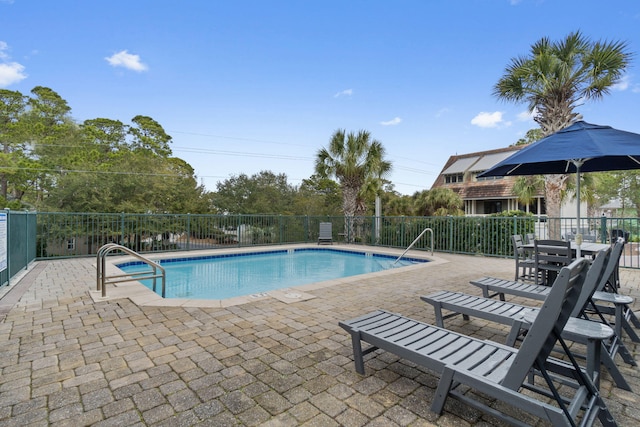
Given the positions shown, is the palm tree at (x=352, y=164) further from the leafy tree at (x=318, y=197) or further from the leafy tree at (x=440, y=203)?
the leafy tree at (x=318, y=197)

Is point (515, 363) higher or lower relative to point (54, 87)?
lower

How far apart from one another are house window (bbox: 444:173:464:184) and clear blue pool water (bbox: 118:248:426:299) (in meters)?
17.3

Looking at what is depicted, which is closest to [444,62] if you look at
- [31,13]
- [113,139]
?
[31,13]

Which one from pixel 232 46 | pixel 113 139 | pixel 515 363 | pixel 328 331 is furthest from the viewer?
pixel 113 139

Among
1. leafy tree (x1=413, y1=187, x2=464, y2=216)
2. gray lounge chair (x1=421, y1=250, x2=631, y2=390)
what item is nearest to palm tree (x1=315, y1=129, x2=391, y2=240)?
leafy tree (x1=413, y1=187, x2=464, y2=216)

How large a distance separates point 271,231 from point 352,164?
15.2ft

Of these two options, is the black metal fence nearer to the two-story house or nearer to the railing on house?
the railing on house

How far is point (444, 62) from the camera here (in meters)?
12.3

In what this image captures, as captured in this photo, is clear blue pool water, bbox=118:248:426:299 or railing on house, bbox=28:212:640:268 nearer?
clear blue pool water, bbox=118:248:426:299

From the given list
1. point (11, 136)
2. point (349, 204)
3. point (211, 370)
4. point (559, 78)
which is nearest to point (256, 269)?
point (349, 204)

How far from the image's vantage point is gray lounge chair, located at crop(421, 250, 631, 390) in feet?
5.73

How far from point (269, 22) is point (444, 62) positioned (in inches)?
272

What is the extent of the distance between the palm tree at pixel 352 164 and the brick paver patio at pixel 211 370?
1031 cm

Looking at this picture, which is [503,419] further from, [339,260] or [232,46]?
[232,46]
